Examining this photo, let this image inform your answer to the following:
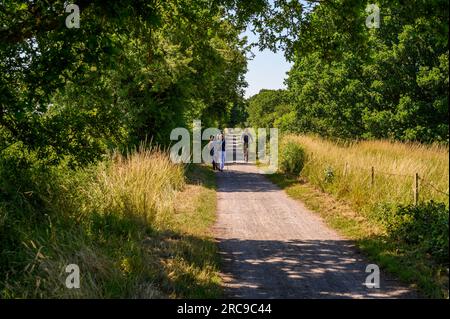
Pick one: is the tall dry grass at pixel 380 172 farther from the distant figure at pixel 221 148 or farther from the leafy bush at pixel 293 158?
the distant figure at pixel 221 148

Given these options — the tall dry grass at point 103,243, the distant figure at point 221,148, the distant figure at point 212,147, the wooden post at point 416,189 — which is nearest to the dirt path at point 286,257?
the tall dry grass at point 103,243

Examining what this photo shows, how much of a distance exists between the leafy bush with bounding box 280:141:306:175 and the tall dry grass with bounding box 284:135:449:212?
1.77 metres

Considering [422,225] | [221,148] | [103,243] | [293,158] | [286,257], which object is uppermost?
[221,148]

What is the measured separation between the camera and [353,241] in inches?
367

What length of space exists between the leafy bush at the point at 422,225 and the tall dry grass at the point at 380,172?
308 mm

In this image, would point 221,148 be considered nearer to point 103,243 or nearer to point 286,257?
point 286,257

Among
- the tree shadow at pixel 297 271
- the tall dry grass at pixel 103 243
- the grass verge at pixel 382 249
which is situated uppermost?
the tall dry grass at pixel 103 243

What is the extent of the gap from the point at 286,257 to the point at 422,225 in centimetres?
244

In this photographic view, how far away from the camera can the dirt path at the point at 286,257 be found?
6469mm

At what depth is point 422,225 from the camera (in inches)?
315

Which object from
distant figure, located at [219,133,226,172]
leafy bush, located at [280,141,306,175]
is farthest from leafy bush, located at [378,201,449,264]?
distant figure, located at [219,133,226,172]

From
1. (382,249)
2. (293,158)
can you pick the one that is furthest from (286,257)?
(293,158)

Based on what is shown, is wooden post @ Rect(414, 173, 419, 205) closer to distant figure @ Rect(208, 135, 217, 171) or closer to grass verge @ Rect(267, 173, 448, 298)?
grass verge @ Rect(267, 173, 448, 298)

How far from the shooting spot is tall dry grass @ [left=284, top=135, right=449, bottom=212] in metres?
8.93
